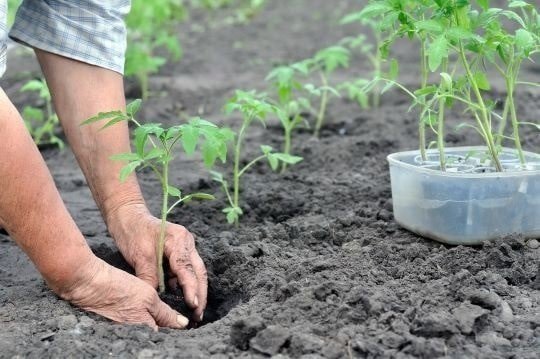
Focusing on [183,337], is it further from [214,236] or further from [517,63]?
[517,63]

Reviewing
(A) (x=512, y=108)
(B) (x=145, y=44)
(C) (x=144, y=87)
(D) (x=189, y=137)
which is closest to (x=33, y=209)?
(D) (x=189, y=137)

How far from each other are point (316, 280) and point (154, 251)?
0.56m

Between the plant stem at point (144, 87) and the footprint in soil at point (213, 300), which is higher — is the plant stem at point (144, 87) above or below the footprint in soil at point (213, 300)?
above

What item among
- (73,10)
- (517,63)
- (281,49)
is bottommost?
(281,49)

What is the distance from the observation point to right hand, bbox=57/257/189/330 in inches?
98.0

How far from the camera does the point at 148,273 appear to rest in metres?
2.79

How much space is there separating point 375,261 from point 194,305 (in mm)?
576

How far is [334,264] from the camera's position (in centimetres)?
270

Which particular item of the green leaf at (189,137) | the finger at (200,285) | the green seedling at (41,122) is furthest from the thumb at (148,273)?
the green seedling at (41,122)

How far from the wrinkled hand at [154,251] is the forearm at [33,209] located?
0.36m

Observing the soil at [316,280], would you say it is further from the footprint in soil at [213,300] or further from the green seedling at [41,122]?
the green seedling at [41,122]

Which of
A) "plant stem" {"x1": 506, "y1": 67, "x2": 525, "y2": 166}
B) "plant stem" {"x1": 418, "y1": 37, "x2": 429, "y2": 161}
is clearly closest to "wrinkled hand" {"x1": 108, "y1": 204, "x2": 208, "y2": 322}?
"plant stem" {"x1": 418, "y1": 37, "x2": 429, "y2": 161}

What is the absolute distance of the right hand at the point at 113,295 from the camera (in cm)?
249

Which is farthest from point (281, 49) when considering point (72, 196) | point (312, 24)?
point (72, 196)
